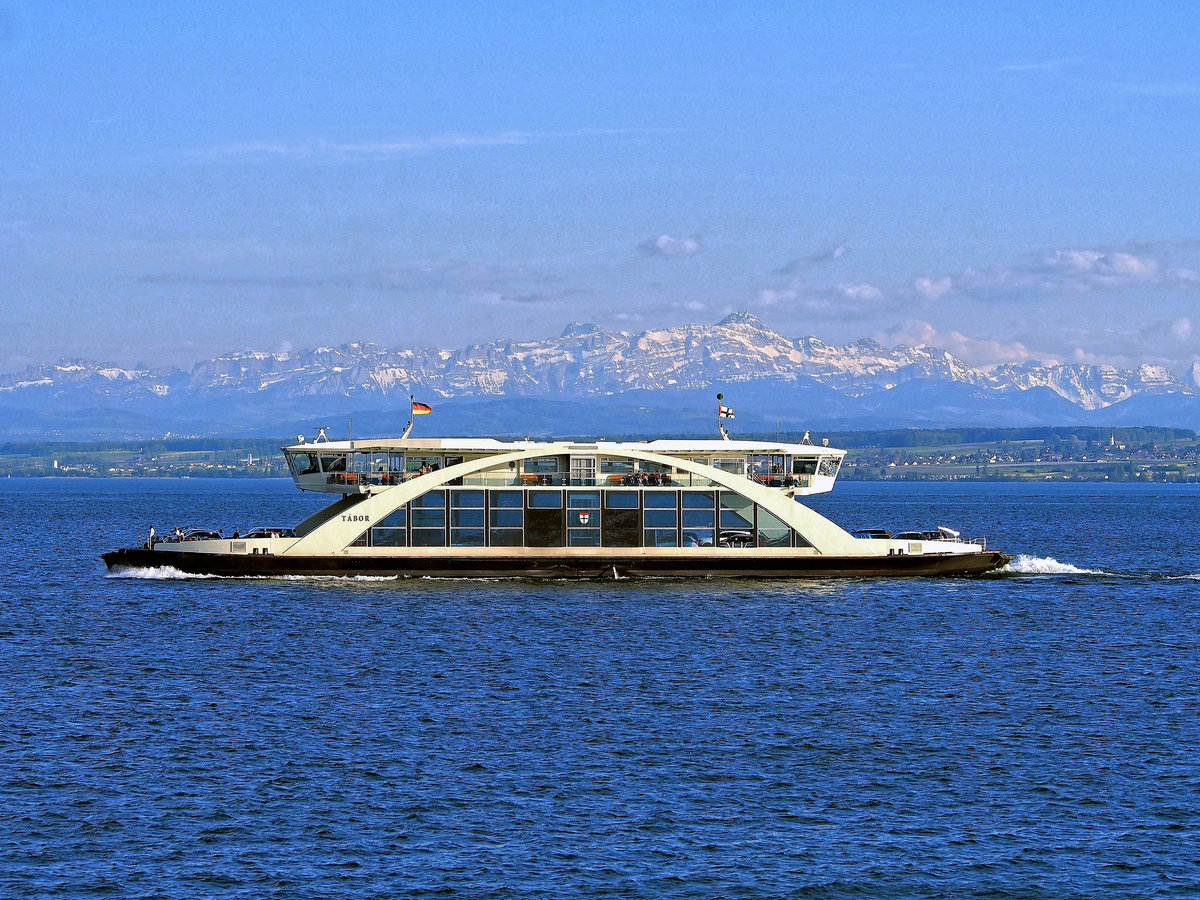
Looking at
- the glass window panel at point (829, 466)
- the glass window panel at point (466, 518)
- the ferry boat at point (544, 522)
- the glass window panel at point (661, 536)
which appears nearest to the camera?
the ferry boat at point (544, 522)

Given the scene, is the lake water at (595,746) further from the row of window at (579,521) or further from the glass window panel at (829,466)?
the glass window panel at (829,466)

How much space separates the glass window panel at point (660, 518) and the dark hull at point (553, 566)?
1.86 metres

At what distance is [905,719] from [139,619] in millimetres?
38479

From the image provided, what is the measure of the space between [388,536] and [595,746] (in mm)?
37659

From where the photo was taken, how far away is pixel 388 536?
265 ft

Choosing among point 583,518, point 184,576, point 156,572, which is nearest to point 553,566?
point 583,518

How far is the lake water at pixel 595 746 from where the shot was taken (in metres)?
33.7

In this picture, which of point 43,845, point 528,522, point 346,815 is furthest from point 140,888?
point 528,522

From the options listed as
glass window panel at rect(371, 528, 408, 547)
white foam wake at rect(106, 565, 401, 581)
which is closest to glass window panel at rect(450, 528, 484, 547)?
glass window panel at rect(371, 528, 408, 547)

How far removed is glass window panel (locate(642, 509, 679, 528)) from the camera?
267ft

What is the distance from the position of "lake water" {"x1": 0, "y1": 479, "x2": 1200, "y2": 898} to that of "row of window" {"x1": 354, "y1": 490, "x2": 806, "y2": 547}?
285cm

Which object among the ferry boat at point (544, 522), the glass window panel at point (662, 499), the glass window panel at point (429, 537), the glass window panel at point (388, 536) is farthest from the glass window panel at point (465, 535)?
the glass window panel at point (662, 499)

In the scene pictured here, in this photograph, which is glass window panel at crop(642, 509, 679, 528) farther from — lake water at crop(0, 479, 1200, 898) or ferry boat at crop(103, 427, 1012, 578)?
lake water at crop(0, 479, 1200, 898)

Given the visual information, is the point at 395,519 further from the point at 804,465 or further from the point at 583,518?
the point at 804,465
